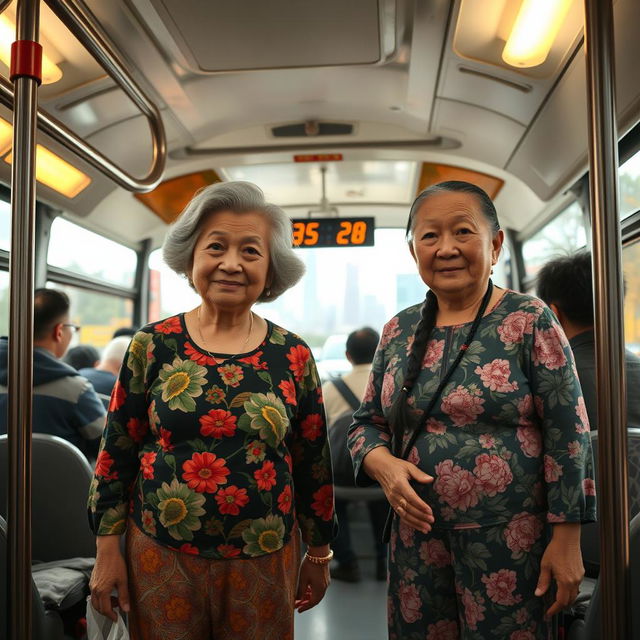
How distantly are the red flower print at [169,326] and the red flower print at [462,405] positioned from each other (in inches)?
22.6

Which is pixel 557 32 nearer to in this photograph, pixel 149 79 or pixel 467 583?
pixel 149 79

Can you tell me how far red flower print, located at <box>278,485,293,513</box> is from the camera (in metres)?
1.28

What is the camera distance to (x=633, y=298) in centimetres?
274

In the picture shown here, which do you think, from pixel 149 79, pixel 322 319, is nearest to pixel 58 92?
pixel 149 79

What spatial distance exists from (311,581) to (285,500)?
0.84 ft

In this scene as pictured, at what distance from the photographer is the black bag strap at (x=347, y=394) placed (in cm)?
358

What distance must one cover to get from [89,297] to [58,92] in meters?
2.14

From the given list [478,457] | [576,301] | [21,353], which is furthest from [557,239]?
[21,353]

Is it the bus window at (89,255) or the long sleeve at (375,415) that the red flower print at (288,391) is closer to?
the long sleeve at (375,415)

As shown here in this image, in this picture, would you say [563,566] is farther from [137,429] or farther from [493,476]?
[137,429]

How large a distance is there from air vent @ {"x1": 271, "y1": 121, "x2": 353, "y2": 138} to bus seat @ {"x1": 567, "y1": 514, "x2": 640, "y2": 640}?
380cm

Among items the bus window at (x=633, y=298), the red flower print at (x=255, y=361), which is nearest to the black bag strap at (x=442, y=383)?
the red flower print at (x=255, y=361)

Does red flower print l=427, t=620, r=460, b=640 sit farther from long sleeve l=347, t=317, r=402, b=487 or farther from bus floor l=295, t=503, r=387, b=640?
bus floor l=295, t=503, r=387, b=640

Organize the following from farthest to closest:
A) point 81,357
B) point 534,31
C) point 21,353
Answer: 1. point 81,357
2. point 534,31
3. point 21,353
